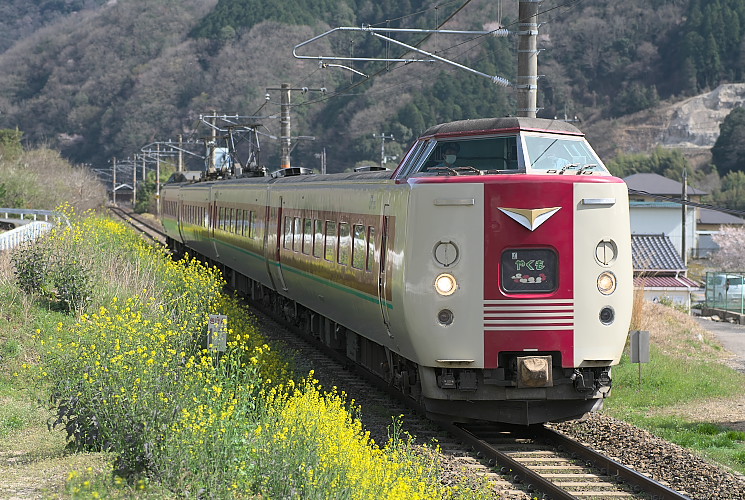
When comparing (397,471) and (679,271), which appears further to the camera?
(679,271)

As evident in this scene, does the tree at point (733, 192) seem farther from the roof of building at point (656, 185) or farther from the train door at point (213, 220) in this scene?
the train door at point (213, 220)

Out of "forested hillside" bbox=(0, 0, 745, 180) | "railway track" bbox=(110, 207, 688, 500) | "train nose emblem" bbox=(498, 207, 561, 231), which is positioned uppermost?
"forested hillside" bbox=(0, 0, 745, 180)

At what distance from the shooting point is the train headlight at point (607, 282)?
11.0 metres

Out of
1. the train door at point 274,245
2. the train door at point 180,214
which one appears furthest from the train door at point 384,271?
the train door at point 180,214

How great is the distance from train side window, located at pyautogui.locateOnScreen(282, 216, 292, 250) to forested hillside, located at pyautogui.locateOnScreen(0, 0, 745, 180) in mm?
71499

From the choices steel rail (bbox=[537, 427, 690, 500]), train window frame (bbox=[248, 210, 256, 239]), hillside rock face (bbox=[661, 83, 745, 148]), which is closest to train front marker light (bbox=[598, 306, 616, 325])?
steel rail (bbox=[537, 427, 690, 500])

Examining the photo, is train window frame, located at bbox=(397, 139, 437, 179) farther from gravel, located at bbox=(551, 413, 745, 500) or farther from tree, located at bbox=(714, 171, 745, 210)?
tree, located at bbox=(714, 171, 745, 210)

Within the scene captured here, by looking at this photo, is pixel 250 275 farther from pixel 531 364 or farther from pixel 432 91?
pixel 432 91

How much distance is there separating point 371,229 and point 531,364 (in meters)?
2.83

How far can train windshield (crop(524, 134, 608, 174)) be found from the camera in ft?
38.3

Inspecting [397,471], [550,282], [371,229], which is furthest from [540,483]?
[371,229]

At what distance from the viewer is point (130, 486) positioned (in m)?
8.16

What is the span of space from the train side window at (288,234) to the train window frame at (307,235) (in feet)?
3.63

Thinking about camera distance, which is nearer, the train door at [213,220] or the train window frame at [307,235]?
the train window frame at [307,235]
